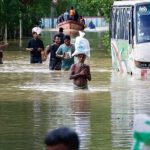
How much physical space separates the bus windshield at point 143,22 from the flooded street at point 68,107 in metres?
1.51

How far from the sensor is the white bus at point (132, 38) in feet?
85.9

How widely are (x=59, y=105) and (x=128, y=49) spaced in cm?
1060

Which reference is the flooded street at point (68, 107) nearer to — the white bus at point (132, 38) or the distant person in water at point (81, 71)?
the distant person in water at point (81, 71)

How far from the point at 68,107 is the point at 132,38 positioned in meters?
10.3

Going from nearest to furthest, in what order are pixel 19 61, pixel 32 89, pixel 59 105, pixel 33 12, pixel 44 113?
pixel 44 113
pixel 59 105
pixel 32 89
pixel 19 61
pixel 33 12

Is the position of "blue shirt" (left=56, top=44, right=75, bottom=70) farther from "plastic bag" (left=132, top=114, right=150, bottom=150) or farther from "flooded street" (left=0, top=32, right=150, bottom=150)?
"plastic bag" (left=132, top=114, right=150, bottom=150)

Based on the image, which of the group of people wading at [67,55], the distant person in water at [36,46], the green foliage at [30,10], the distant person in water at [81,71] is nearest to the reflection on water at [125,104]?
the distant person in water at [81,71]

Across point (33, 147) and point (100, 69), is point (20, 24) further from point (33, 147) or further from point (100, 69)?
point (33, 147)

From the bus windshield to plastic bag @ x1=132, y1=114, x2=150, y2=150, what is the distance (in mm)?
21636

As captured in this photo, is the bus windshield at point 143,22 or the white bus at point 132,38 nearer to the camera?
the white bus at point 132,38

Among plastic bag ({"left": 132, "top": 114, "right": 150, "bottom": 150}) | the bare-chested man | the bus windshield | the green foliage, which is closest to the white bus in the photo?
the bus windshield

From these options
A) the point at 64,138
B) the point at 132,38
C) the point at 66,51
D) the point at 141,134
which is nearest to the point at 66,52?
the point at 66,51

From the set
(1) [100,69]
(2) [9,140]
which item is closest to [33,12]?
(1) [100,69]

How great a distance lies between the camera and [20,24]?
2478 inches
